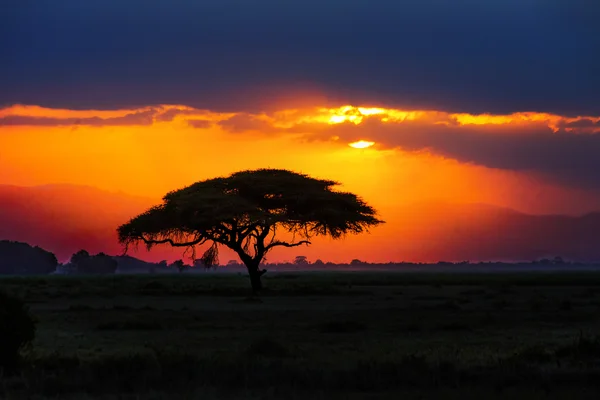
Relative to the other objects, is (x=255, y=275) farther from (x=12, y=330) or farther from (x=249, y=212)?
(x=12, y=330)

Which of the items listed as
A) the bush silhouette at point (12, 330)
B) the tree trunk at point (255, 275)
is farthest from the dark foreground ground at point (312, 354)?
the tree trunk at point (255, 275)

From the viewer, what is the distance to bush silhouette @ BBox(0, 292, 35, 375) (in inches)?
889

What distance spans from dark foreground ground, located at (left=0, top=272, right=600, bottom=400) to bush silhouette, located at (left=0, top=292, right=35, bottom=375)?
1.84 feet

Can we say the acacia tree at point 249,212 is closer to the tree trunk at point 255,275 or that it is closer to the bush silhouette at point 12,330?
the tree trunk at point 255,275

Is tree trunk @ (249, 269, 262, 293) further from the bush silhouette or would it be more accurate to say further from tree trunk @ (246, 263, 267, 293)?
the bush silhouette

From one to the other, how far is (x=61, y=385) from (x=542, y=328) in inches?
879

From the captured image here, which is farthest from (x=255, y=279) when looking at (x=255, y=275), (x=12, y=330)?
(x=12, y=330)

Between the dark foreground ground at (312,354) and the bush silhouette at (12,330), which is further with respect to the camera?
the bush silhouette at (12,330)

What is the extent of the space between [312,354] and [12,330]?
333 inches

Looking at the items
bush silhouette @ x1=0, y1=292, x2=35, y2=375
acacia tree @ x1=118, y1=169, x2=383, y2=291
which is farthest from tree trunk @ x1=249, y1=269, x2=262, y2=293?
bush silhouette @ x1=0, y1=292, x2=35, y2=375

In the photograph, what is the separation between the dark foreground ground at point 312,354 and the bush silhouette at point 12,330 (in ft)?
1.84

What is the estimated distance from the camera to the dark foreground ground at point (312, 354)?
63.8 feet

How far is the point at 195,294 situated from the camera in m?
70.8

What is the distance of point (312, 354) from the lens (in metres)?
26.6
